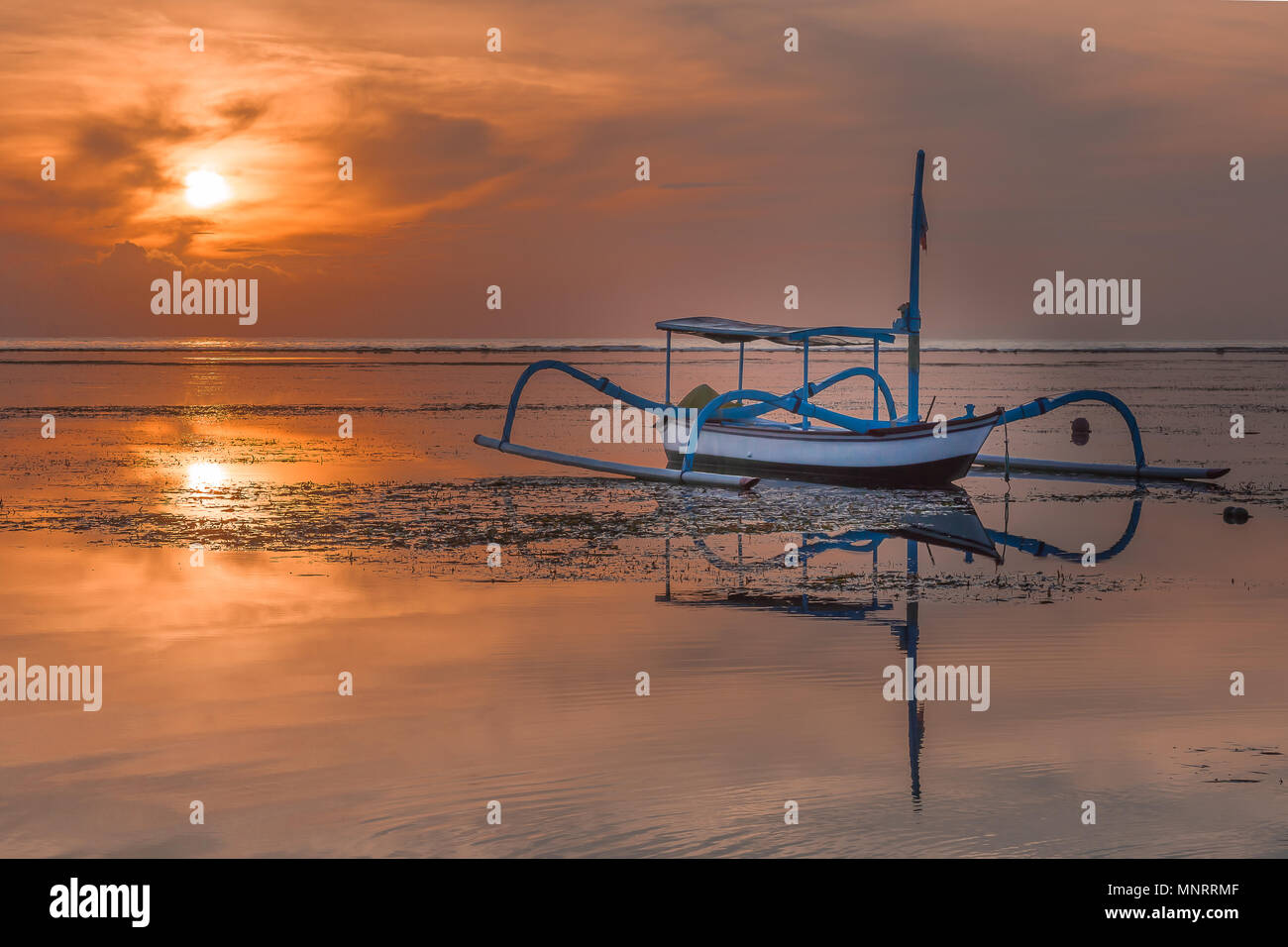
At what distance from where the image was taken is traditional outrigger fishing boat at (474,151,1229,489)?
1021 inches

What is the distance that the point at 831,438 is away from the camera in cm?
2656

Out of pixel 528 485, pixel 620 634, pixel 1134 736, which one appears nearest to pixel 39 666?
pixel 620 634

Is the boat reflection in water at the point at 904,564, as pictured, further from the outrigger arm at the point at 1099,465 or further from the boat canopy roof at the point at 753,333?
the boat canopy roof at the point at 753,333

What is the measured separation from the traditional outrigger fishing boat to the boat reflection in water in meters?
1.54

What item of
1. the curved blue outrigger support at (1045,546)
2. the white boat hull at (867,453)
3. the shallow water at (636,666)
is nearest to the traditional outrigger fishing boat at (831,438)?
the white boat hull at (867,453)

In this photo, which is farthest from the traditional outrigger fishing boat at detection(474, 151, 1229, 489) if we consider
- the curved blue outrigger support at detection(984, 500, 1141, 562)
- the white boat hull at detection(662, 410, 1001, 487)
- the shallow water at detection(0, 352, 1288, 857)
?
the curved blue outrigger support at detection(984, 500, 1141, 562)

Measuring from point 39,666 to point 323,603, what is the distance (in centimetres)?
334

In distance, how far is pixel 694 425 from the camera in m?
28.3

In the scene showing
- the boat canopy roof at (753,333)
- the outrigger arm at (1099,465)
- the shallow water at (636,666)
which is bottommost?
the shallow water at (636,666)

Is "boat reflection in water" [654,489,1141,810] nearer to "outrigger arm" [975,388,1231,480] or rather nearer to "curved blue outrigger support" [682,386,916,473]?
"outrigger arm" [975,388,1231,480]

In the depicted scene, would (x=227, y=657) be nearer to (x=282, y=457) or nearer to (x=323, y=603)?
(x=323, y=603)

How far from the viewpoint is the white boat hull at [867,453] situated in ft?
84.7

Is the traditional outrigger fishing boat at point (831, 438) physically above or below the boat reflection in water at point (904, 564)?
above

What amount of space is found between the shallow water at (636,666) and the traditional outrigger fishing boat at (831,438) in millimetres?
1186
